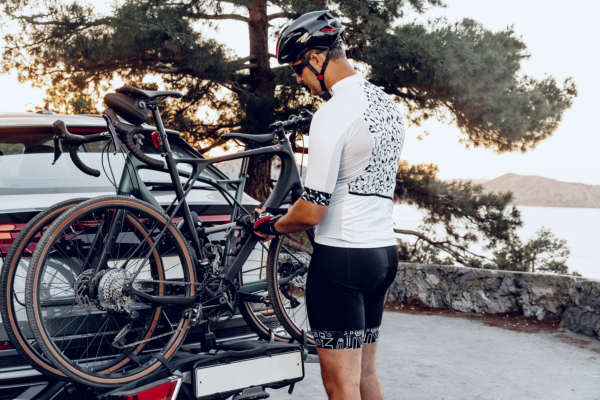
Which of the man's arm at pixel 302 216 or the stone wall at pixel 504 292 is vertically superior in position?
the man's arm at pixel 302 216

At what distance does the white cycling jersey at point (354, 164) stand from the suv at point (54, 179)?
2.85 feet

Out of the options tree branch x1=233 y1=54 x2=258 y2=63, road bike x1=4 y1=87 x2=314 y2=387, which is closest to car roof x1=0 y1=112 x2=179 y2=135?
road bike x1=4 y1=87 x2=314 y2=387

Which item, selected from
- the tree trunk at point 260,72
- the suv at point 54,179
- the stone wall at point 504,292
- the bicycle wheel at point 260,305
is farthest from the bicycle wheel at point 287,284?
the tree trunk at point 260,72

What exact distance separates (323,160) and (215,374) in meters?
1.04

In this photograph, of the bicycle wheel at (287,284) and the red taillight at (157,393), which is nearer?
the red taillight at (157,393)

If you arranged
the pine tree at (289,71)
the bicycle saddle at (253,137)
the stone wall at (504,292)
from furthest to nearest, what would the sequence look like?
1. the pine tree at (289,71)
2. the stone wall at (504,292)
3. the bicycle saddle at (253,137)

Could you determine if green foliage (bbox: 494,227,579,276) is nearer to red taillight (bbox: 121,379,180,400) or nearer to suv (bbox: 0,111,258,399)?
suv (bbox: 0,111,258,399)

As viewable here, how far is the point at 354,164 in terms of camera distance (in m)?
2.21

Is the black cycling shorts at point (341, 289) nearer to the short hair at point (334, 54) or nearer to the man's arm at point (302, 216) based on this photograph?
the man's arm at point (302, 216)

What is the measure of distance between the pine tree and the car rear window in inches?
227

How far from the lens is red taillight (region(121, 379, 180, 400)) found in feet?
7.16

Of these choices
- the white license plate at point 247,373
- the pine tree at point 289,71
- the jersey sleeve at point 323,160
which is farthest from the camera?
the pine tree at point 289,71

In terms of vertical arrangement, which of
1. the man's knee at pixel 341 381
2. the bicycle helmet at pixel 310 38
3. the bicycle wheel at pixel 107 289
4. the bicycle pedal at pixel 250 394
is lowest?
the bicycle pedal at pixel 250 394

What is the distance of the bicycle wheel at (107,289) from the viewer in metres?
2.24
